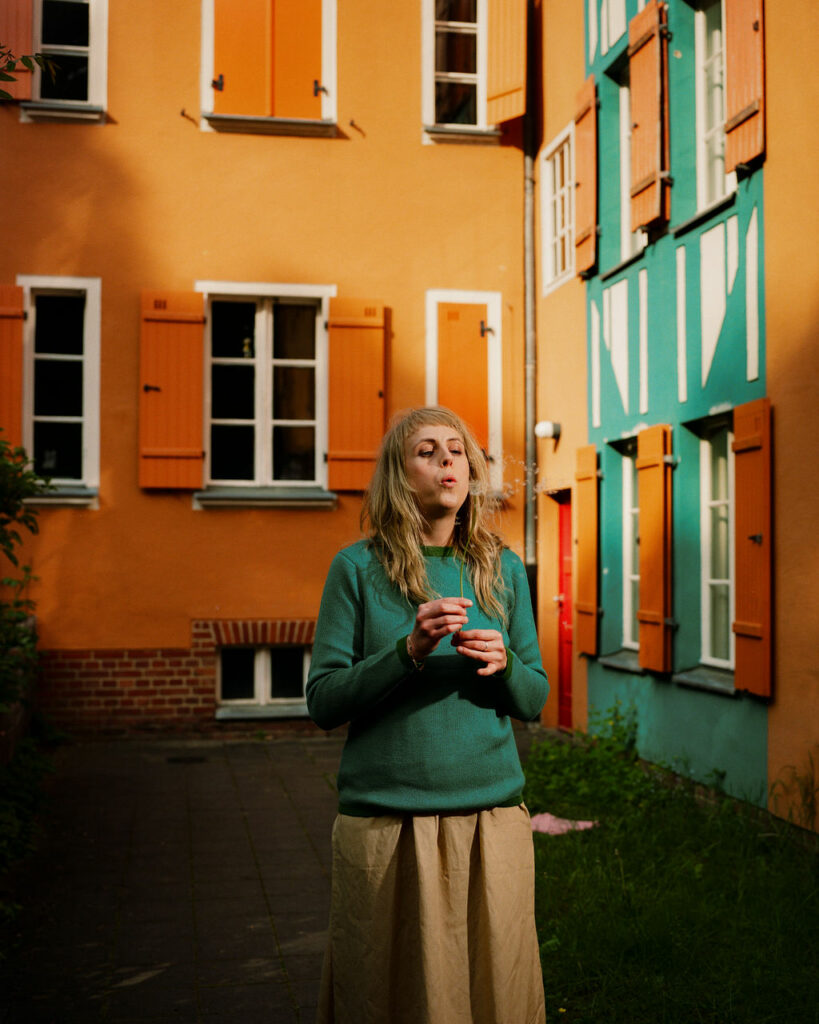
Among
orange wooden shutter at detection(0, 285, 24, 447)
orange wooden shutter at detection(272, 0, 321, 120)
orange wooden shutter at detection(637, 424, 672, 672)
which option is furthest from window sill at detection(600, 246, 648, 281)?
orange wooden shutter at detection(0, 285, 24, 447)

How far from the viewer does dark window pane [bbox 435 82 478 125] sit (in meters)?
11.1

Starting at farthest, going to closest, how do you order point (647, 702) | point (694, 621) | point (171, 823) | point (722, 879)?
point (647, 702) < point (694, 621) < point (171, 823) < point (722, 879)

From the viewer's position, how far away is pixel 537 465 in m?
11.0

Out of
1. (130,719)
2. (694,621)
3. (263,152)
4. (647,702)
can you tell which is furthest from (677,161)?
(130,719)

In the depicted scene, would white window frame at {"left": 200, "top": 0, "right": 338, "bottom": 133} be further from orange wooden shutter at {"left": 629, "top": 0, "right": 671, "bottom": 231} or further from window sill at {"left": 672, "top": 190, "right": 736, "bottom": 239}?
window sill at {"left": 672, "top": 190, "right": 736, "bottom": 239}

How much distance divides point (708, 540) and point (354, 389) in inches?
161

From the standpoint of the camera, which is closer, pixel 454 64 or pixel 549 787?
pixel 549 787

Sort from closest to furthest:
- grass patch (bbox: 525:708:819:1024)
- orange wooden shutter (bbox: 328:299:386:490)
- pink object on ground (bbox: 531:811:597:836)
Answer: grass patch (bbox: 525:708:819:1024)
pink object on ground (bbox: 531:811:597:836)
orange wooden shutter (bbox: 328:299:386:490)

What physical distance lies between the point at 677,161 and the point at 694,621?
297 centimetres

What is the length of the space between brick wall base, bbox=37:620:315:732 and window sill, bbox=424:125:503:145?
179 inches

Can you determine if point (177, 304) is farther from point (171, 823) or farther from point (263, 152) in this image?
point (171, 823)

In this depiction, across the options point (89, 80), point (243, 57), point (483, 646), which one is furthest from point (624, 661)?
Answer: point (89, 80)

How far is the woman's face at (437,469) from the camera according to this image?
259cm

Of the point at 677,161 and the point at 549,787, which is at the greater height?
the point at 677,161
